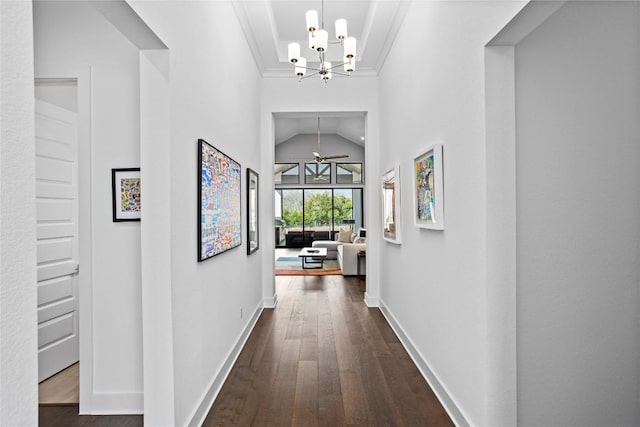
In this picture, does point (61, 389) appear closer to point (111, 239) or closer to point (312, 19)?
point (111, 239)

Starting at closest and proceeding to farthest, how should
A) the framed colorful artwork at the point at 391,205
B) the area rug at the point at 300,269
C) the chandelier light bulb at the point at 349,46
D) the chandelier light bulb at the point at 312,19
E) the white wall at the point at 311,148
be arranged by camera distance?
the chandelier light bulb at the point at 312,19, the chandelier light bulb at the point at 349,46, the framed colorful artwork at the point at 391,205, the area rug at the point at 300,269, the white wall at the point at 311,148

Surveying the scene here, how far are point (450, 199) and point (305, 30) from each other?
315 cm

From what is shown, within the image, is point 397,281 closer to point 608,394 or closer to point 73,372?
point 608,394

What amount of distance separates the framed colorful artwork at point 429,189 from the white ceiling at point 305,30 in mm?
1578

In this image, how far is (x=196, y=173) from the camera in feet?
7.32

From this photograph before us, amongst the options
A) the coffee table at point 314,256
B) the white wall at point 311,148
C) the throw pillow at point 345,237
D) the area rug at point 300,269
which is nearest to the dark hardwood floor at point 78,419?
the area rug at point 300,269

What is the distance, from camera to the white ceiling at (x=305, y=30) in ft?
11.6

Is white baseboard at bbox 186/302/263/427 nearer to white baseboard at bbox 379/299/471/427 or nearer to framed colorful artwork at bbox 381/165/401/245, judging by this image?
white baseboard at bbox 379/299/471/427

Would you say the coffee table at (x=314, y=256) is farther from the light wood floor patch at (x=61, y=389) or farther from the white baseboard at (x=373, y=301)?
the light wood floor patch at (x=61, y=389)

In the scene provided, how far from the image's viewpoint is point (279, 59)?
455 centimetres

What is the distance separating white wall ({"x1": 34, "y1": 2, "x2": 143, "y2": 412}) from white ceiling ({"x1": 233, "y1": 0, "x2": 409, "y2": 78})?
4.52 feet

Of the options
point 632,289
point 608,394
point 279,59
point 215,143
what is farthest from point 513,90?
point 279,59

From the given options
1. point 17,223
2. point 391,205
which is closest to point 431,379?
point 391,205

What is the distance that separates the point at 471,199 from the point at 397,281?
2.06 m
